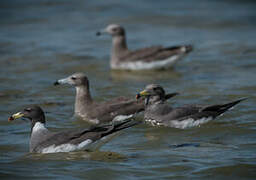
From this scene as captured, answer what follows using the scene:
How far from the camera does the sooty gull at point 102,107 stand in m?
11.3

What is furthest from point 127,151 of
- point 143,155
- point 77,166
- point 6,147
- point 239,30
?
point 239,30

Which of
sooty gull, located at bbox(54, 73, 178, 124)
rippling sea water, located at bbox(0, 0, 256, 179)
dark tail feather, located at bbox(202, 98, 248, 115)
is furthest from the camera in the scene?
sooty gull, located at bbox(54, 73, 178, 124)

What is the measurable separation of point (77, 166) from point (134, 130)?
2273 millimetres

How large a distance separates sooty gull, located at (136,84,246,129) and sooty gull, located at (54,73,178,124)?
0.35 metres

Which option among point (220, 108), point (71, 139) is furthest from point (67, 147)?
point (220, 108)

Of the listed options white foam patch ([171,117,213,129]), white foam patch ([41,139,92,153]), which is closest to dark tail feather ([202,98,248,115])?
white foam patch ([171,117,213,129])

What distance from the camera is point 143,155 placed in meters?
9.07

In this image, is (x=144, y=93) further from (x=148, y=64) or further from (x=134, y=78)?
(x=148, y=64)

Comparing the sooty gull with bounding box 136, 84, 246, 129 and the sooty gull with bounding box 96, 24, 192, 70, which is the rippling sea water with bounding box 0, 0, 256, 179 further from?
the sooty gull with bounding box 96, 24, 192, 70

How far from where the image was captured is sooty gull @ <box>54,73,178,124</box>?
11.3 meters

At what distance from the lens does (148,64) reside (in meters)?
15.9

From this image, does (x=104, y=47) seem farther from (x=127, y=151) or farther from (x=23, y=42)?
(x=127, y=151)

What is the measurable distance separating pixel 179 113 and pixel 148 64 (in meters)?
5.29

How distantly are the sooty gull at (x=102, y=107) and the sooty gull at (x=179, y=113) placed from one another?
1.14 feet
